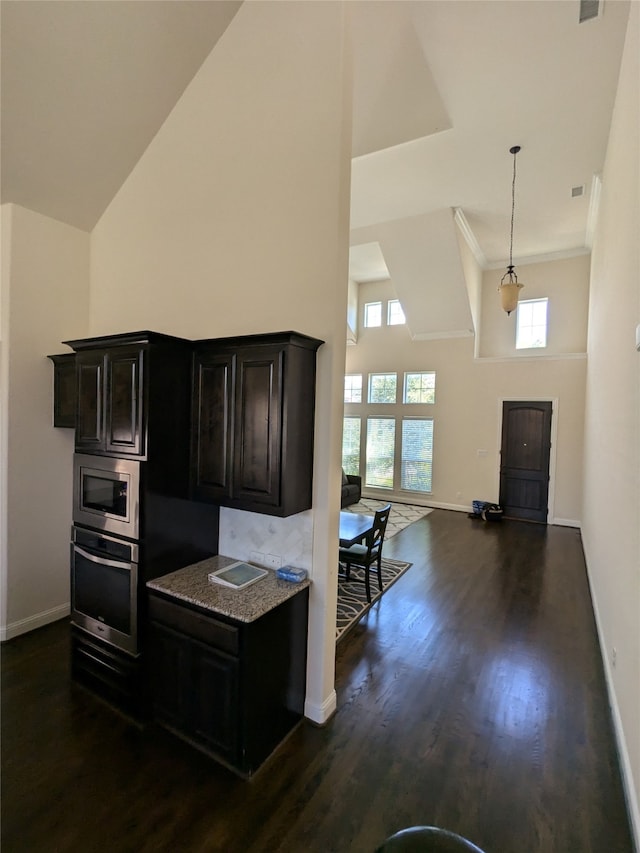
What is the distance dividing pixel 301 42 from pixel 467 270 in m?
5.69

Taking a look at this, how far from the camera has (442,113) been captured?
13.2 ft

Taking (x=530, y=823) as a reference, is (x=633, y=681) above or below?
above

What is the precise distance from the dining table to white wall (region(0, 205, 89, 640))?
8.38ft

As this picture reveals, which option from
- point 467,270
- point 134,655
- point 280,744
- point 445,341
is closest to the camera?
point 280,744

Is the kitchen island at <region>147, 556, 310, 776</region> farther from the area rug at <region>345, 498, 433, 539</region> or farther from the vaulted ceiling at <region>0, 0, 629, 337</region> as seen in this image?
the area rug at <region>345, 498, 433, 539</region>

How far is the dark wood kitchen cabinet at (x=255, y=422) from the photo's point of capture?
2.19m

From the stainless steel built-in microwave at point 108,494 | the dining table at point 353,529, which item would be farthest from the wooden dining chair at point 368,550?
the stainless steel built-in microwave at point 108,494

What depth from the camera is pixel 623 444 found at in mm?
2561

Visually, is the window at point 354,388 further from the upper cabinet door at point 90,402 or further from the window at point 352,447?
the upper cabinet door at point 90,402

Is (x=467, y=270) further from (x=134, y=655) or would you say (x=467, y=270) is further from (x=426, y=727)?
(x=134, y=655)

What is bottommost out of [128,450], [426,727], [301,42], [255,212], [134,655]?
[426,727]

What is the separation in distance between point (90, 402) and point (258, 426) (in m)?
1.24

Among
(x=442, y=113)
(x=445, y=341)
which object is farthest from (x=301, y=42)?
(x=445, y=341)

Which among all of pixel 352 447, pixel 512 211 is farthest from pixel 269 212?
pixel 352 447
